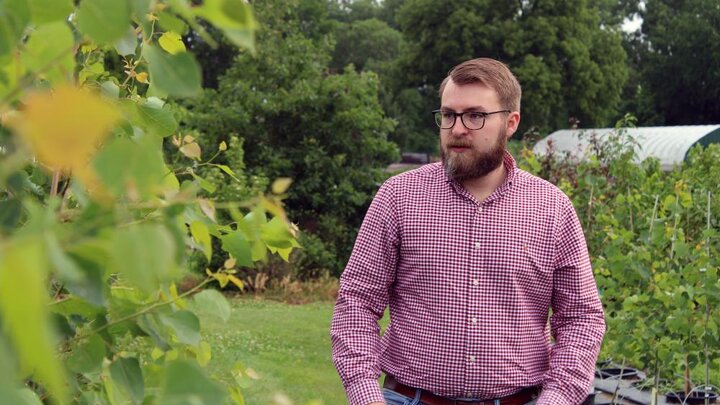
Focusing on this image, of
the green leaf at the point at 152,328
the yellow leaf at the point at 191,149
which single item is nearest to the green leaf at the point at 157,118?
the yellow leaf at the point at 191,149

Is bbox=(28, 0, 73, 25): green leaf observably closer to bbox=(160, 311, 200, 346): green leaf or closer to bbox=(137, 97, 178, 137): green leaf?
bbox=(160, 311, 200, 346): green leaf

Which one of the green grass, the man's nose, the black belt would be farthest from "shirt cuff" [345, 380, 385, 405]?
the green grass

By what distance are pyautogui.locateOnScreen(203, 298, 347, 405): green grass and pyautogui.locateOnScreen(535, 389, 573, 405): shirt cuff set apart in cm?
336

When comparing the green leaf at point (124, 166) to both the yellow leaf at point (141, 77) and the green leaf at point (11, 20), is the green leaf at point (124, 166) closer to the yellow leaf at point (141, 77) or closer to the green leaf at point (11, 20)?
the green leaf at point (11, 20)

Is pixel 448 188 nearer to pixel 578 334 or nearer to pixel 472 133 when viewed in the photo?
pixel 472 133

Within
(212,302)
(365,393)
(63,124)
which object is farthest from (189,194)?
(365,393)

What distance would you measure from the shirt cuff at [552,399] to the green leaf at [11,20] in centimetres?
215

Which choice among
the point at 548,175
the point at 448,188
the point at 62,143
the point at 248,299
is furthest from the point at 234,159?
the point at 62,143

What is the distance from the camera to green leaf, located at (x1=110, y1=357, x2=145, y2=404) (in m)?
0.94

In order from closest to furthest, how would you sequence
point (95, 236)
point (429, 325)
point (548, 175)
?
point (95, 236) → point (429, 325) → point (548, 175)

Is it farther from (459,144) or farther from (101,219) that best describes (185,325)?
(459,144)

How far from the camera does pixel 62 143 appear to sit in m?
0.40

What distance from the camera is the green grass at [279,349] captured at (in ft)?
22.7

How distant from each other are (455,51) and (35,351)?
33.4 m
